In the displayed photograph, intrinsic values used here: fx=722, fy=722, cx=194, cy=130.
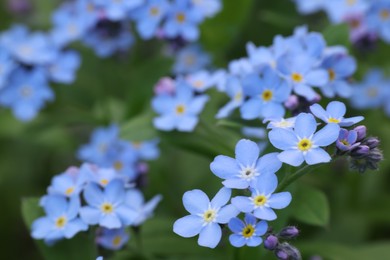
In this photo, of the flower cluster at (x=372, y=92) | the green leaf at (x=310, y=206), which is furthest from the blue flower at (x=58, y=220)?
the flower cluster at (x=372, y=92)

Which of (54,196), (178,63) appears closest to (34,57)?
(178,63)

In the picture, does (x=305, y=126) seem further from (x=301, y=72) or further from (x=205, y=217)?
(x=301, y=72)

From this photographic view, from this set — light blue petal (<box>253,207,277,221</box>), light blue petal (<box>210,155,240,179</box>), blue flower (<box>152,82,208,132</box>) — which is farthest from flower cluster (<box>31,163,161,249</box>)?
light blue petal (<box>253,207,277,221</box>)

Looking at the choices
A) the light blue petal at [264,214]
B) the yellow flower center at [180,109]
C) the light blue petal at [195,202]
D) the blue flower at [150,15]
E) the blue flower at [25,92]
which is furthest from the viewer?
the blue flower at [25,92]

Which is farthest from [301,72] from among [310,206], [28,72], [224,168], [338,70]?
[28,72]

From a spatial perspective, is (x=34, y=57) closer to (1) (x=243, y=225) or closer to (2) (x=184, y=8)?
(2) (x=184, y=8)

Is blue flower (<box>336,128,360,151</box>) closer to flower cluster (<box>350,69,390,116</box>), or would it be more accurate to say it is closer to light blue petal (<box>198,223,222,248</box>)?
light blue petal (<box>198,223,222,248</box>)

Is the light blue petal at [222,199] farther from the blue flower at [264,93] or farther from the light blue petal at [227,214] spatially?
the blue flower at [264,93]
